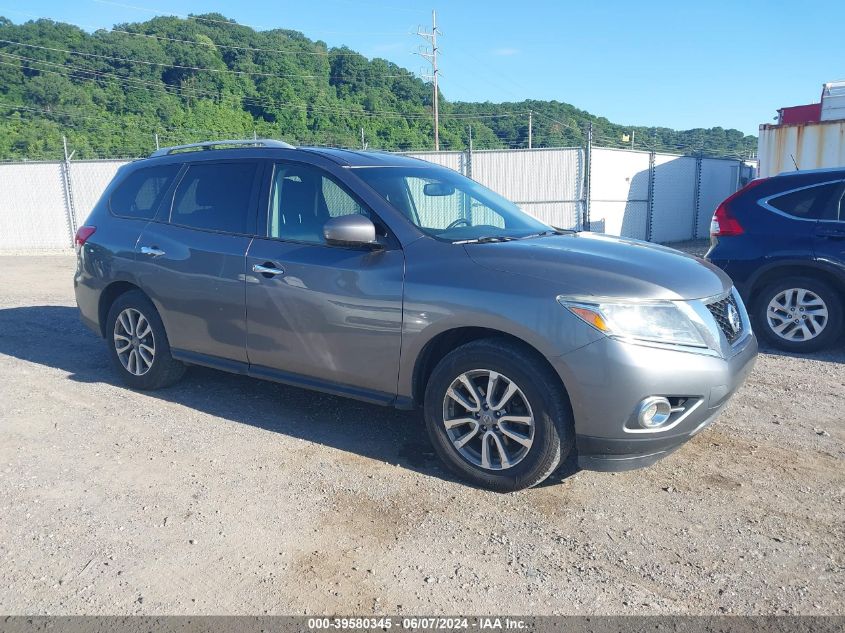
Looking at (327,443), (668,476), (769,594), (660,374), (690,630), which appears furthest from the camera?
(327,443)

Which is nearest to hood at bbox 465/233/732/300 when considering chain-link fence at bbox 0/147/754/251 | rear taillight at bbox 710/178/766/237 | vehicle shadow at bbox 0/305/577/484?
vehicle shadow at bbox 0/305/577/484

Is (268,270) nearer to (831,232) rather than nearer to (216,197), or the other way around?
(216,197)

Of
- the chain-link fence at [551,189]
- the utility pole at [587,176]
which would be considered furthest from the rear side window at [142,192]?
the utility pole at [587,176]

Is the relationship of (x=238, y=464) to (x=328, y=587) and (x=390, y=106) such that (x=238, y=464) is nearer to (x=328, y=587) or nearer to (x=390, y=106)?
(x=328, y=587)

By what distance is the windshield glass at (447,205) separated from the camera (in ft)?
14.1

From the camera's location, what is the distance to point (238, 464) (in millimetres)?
4172

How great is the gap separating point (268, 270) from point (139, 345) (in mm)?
1636

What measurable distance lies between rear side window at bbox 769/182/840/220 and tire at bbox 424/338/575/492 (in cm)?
436

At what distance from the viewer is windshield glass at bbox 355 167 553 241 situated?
430cm

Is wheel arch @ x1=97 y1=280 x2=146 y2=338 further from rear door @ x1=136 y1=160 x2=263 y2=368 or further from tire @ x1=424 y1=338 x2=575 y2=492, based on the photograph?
tire @ x1=424 y1=338 x2=575 y2=492

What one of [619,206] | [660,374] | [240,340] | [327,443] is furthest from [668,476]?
[619,206]

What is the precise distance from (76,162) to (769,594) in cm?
1991

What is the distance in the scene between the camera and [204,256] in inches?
193

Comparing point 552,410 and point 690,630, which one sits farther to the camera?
point 552,410
